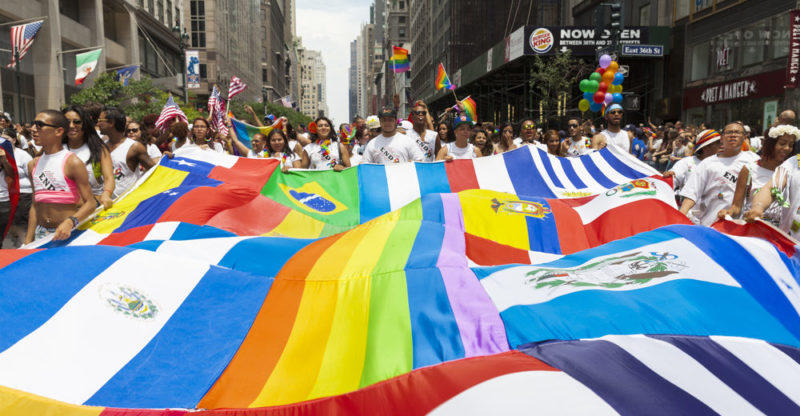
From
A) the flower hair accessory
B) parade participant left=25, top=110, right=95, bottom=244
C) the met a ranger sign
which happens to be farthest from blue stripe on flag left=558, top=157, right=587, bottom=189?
the met a ranger sign

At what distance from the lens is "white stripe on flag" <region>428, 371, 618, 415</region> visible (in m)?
2.10

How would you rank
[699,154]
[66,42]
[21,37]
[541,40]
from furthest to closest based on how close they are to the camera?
[66,42] → [541,40] → [21,37] → [699,154]

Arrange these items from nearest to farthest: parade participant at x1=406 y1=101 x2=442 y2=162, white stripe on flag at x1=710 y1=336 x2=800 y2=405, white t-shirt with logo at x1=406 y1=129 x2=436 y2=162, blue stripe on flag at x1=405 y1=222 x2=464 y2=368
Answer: white stripe on flag at x1=710 y1=336 x2=800 y2=405, blue stripe on flag at x1=405 y1=222 x2=464 y2=368, parade participant at x1=406 y1=101 x2=442 y2=162, white t-shirt with logo at x1=406 y1=129 x2=436 y2=162

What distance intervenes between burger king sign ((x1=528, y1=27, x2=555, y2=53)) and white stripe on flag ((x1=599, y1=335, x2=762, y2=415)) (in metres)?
25.0

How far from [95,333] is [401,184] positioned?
4782 millimetres

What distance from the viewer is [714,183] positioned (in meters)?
5.50

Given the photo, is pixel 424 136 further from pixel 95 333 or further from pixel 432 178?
pixel 95 333

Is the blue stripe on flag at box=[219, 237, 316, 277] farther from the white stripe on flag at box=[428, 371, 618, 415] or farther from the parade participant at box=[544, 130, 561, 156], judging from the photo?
the parade participant at box=[544, 130, 561, 156]

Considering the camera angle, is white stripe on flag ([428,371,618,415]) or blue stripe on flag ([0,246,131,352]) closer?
white stripe on flag ([428,371,618,415])

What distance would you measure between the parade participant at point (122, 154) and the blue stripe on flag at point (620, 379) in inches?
205

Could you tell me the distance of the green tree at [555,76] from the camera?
25625 mm

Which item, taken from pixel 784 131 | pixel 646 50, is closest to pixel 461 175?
pixel 784 131

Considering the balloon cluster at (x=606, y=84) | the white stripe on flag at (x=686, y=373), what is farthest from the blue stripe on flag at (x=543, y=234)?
the balloon cluster at (x=606, y=84)

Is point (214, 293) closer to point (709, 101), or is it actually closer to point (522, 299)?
point (522, 299)
